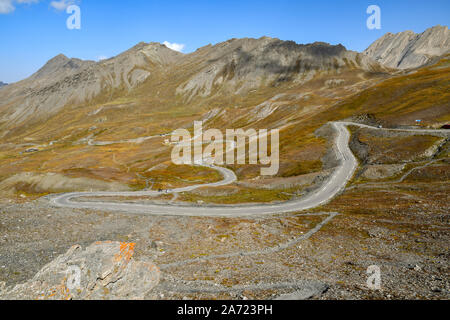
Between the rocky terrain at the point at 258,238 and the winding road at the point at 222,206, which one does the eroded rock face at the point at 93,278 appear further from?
the winding road at the point at 222,206

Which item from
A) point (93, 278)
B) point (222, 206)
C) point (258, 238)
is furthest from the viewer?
point (222, 206)

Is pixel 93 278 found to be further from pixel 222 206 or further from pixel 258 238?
pixel 222 206

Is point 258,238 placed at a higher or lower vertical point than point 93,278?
lower

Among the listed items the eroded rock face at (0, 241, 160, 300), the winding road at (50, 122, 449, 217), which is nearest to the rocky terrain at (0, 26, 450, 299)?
the eroded rock face at (0, 241, 160, 300)

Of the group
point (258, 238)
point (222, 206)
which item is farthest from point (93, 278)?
point (222, 206)

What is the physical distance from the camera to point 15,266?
27.2m

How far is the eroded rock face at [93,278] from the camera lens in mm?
17859

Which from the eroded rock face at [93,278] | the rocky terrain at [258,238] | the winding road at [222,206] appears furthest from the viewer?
the winding road at [222,206]

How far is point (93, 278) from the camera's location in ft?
64.6

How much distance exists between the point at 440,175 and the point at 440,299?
52717 millimetres

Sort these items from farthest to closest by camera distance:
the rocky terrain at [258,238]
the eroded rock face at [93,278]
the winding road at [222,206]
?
the winding road at [222,206] → the rocky terrain at [258,238] → the eroded rock face at [93,278]

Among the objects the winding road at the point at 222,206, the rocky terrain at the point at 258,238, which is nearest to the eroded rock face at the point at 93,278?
the rocky terrain at the point at 258,238

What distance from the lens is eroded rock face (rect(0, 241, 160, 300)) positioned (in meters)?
17.9
